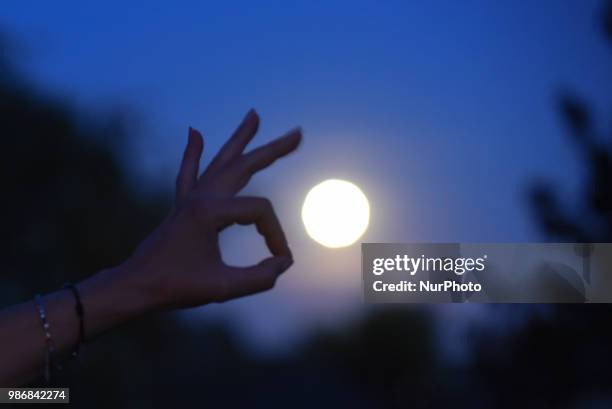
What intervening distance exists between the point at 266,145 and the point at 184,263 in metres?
0.28

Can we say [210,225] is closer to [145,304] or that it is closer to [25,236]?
[145,304]

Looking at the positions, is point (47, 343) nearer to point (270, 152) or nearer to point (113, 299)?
A: point (113, 299)

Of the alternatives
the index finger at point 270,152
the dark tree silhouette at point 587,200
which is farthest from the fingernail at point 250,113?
the dark tree silhouette at point 587,200

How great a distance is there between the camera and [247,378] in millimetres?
15094

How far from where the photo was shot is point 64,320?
1.21 meters

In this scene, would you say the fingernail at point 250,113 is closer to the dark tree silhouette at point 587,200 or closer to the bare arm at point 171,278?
the bare arm at point 171,278

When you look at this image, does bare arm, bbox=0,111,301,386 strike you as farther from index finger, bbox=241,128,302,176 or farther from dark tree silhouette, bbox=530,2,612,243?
dark tree silhouette, bbox=530,2,612,243

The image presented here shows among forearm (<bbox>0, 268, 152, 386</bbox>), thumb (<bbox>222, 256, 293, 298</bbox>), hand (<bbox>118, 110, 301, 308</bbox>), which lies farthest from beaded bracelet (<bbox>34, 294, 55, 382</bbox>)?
thumb (<bbox>222, 256, 293, 298</bbox>)

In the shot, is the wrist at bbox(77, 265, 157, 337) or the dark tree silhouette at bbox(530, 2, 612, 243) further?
the dark tree silhouette at bbox(530, 2, 612, 243)

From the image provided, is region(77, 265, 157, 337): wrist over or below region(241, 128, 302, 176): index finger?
below

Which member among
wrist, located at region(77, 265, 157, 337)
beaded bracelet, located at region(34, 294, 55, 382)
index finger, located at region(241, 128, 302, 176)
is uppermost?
index finger, located at region(241, 128, 302, 176)

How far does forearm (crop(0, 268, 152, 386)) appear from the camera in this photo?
3.95 feet

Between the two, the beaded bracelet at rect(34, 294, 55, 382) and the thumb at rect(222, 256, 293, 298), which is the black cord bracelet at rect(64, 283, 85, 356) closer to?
the beaded bracelet at rect(34, 294, 55, 382)

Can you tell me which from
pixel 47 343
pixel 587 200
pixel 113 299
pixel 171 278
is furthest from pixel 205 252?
pixel 587 200
